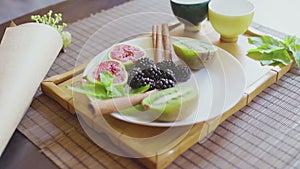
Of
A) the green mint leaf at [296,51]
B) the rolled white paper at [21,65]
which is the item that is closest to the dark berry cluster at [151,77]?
the rolled white paper at [21,65]

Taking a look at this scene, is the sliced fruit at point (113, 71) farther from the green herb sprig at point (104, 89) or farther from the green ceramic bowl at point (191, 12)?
the green ceramic bowl at point (191, 12)

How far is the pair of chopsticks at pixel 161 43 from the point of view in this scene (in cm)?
101

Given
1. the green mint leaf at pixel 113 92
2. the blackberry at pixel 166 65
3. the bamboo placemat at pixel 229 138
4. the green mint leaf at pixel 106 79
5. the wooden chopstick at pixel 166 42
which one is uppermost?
the green mint leaf at pixel 106 79

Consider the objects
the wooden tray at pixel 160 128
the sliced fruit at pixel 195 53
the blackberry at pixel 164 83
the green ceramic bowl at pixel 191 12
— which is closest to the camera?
the wooden tray at pixel 160 128

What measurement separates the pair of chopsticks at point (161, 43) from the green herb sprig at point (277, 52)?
0.21 meters

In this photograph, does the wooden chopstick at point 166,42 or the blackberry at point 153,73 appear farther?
the wooden chopstick at point 166,42

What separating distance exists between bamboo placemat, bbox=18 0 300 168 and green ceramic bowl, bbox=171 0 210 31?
28cm

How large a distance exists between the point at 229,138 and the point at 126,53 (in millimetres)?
324

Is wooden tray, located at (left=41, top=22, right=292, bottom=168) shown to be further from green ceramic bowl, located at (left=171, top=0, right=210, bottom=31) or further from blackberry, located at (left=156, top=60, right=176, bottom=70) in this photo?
blackberry, located at (left=156, top=60, right=176, bottom=70)

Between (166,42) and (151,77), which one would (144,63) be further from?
(166,42)

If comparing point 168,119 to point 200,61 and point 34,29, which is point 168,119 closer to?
point 200,61

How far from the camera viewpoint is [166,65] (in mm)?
931

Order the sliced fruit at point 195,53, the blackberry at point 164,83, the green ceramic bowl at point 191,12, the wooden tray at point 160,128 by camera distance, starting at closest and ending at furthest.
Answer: the wooden tray at point 160,128
the blackberry at point 164,83
the sliced fruit at point 195,53
the green ceramic bowl at point 191,12

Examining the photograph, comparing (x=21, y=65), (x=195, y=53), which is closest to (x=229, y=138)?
(x=195, y=53)
